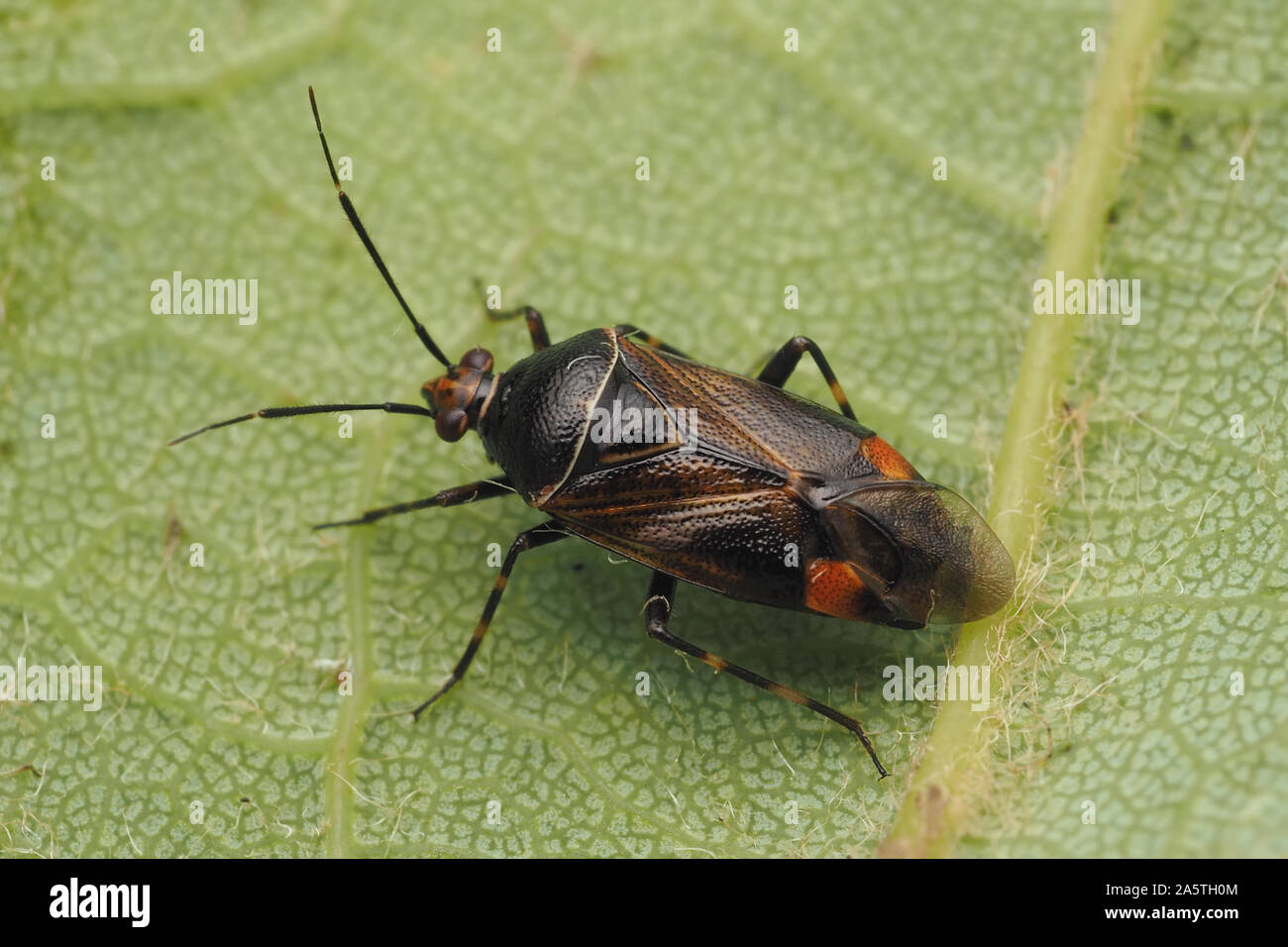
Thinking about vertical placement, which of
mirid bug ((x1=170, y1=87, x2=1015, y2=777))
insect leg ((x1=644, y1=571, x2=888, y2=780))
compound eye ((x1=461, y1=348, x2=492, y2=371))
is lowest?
insect leg ((x1=644, y1=571, x2=888, y2=780))

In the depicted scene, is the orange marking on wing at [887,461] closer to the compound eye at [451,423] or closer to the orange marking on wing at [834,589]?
the orange marking on wing at [834,589]

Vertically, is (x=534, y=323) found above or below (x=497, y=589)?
above

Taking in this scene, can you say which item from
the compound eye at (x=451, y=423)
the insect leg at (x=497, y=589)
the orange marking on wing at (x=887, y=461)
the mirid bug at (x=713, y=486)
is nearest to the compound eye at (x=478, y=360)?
the mirid bug at (x=713, y=486)

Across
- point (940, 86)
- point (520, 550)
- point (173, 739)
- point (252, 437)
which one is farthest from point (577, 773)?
point (940, 86)

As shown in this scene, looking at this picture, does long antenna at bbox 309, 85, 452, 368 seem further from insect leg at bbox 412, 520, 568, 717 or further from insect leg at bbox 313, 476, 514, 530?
insect leg at bbox 412, 520, 568, 717

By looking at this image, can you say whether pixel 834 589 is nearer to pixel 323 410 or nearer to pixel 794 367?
pixel 794 367

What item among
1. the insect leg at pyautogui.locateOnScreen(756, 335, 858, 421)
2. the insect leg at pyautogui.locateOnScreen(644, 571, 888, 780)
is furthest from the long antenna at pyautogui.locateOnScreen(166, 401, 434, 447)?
the insect leg at pyautogui.locateOnScreen(756, 335, 858, 421)

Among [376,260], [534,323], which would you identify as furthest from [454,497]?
[376,260]
